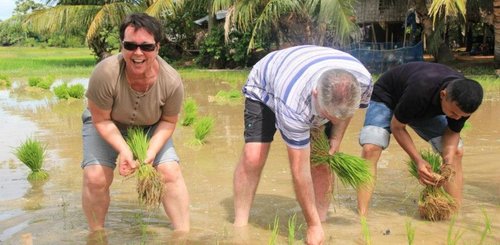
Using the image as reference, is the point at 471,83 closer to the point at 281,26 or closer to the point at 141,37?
the point at 141,37

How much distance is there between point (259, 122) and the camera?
3.21 m

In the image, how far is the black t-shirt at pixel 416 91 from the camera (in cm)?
311

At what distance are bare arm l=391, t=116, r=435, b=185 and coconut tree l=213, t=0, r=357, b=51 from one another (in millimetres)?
10279

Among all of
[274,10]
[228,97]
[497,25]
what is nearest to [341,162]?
[228,97]

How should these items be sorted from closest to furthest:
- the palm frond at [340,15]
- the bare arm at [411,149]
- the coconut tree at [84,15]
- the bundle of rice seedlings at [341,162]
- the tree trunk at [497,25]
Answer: the bundle of rice seedlings at [341,162]
the bare arm at [411,149]
the tree trunk at [497,25]
the palm frond at [340,15]
the coconut tree at [84,15]

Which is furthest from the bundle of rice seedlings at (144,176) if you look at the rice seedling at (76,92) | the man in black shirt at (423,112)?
the rice seedling at (76,92)

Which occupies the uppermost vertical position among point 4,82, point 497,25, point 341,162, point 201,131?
point 497,25

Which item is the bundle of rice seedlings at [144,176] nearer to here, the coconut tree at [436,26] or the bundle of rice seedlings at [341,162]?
the bundle of rice seedlings at [341,162]

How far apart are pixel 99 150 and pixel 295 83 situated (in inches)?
43.3

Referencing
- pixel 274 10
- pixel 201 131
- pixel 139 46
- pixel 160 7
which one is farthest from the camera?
pixel 160 7

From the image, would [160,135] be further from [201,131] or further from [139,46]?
[201,131]

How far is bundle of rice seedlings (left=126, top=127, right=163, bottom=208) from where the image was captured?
294 cm

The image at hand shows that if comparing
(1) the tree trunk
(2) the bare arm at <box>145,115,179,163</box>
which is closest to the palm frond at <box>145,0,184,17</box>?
(1) the tree trunk

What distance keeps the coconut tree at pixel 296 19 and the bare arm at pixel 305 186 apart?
10.9 metres
